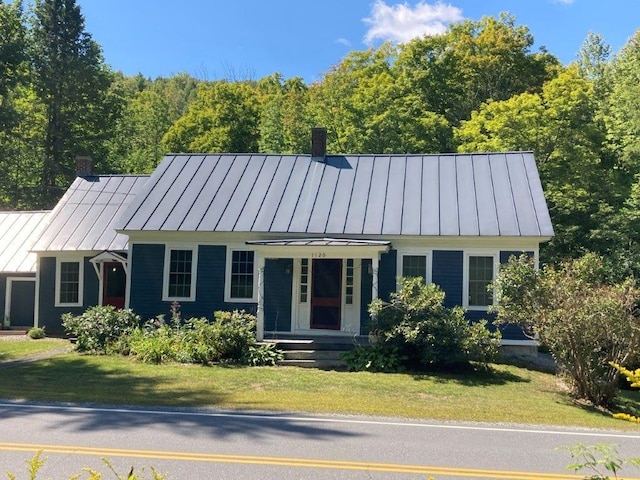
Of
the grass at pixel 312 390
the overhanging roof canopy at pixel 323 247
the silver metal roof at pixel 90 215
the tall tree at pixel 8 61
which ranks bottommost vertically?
the grass at pixel 312 390

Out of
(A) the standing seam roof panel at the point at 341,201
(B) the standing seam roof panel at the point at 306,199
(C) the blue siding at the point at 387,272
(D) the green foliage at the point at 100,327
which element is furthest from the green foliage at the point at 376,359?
(D) the green foliage at the point at 100,327

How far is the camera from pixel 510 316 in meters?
13.1

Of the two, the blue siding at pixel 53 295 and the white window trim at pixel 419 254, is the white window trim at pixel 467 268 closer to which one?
the white window trim at pixel 419 254

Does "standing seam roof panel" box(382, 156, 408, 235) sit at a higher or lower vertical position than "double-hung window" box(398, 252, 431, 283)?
higher

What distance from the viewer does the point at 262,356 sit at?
15281mm

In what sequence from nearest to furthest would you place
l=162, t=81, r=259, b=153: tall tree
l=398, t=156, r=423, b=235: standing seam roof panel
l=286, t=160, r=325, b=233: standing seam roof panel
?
l=398, t=156, r=423, b=235: standing seam roof panel < l=286, t=160, r=325, b=233: standing seam roof panel < l=162, t=81, r=259, b=153: tall tree

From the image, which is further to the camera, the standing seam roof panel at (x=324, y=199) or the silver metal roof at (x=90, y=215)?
the silver metal roof at (x=90, y=215)

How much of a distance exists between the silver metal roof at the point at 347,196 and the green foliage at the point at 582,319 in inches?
135

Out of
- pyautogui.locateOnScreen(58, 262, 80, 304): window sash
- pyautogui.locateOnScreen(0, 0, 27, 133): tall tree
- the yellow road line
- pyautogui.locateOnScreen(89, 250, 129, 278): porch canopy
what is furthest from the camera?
pyautogui.locateOnScreen(58, 262, 80, 304): window sash

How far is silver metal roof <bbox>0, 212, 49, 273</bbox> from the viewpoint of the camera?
2222cm

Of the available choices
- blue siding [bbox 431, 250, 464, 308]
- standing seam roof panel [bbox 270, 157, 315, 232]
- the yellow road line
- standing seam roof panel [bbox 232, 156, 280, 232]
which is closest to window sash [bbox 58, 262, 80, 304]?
standing seam roof panel [bbox 232, 156, 280, 232]

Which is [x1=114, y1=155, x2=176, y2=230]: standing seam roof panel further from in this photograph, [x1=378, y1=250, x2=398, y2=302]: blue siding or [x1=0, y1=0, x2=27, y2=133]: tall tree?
[x1=378, y1=250, x2=398, y2=302]: blue siding

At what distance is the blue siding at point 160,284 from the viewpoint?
58.7 feet

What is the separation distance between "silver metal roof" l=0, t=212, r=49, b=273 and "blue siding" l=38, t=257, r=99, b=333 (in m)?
0.96
